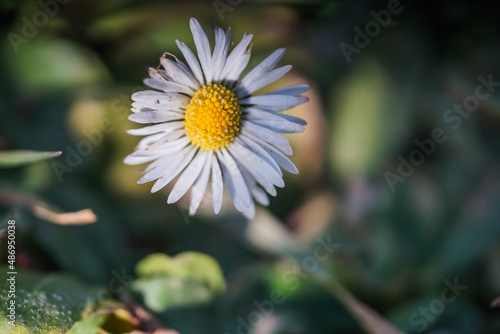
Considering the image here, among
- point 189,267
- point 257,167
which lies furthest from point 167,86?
point 189,267

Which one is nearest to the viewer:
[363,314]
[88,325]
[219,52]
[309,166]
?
[219,52]

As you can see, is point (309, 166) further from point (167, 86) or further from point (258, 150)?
point (167, 86)

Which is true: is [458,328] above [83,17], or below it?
below

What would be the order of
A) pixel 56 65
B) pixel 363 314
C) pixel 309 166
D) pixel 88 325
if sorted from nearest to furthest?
pixel 88 325, pixel 363 314, pixel 56 65, pixel 309 166

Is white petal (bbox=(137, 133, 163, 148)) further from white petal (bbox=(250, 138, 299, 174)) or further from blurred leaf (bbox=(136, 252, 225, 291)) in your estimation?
blurred leaf (bbox=(136, 252, 225, 291))

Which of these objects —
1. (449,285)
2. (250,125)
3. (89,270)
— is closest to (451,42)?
(449,285)

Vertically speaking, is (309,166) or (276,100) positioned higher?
(276,100)

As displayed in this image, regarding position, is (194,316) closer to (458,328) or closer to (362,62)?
(458,328)

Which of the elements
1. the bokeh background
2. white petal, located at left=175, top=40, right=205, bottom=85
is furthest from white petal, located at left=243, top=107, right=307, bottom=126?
the bokeh background

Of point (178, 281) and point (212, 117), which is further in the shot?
point (178, 281)
